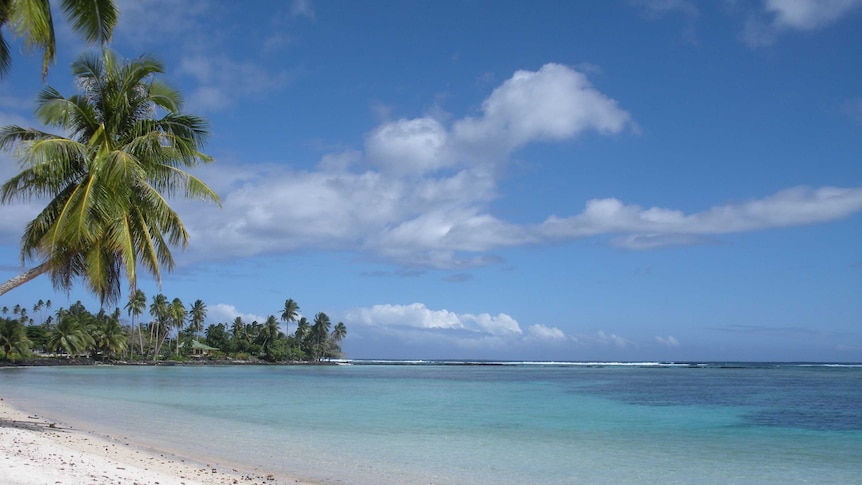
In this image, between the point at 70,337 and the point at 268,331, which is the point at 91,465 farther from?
the point at 268,331

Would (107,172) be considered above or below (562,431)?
above

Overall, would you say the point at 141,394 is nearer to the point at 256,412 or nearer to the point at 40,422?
the point at 256,412

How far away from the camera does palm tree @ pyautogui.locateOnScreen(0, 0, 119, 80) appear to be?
8.02m

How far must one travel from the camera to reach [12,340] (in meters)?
63.8

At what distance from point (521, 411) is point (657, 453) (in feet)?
33.3

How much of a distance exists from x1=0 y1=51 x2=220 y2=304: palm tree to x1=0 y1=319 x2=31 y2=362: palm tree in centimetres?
6292

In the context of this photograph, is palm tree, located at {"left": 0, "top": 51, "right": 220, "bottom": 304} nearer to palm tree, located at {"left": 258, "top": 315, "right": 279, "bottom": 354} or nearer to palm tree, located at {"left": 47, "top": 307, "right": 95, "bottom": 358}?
palm tree, located at {"left": 47, "top": 307, "right": 95, "bottom": 358}

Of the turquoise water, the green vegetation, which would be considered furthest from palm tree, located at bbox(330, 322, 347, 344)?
Result: the turquoise water

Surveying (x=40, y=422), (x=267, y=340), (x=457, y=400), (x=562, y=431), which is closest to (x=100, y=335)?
(x=267, y=340)

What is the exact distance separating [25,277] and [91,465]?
3811 millimetres

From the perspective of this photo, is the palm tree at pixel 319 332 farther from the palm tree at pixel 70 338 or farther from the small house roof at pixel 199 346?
the palm tree at pixel 70 338

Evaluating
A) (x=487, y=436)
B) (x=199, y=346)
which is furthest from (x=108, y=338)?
(x=487, y=436)

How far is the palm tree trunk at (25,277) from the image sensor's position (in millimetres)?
10302

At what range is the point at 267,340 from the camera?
97.1m
